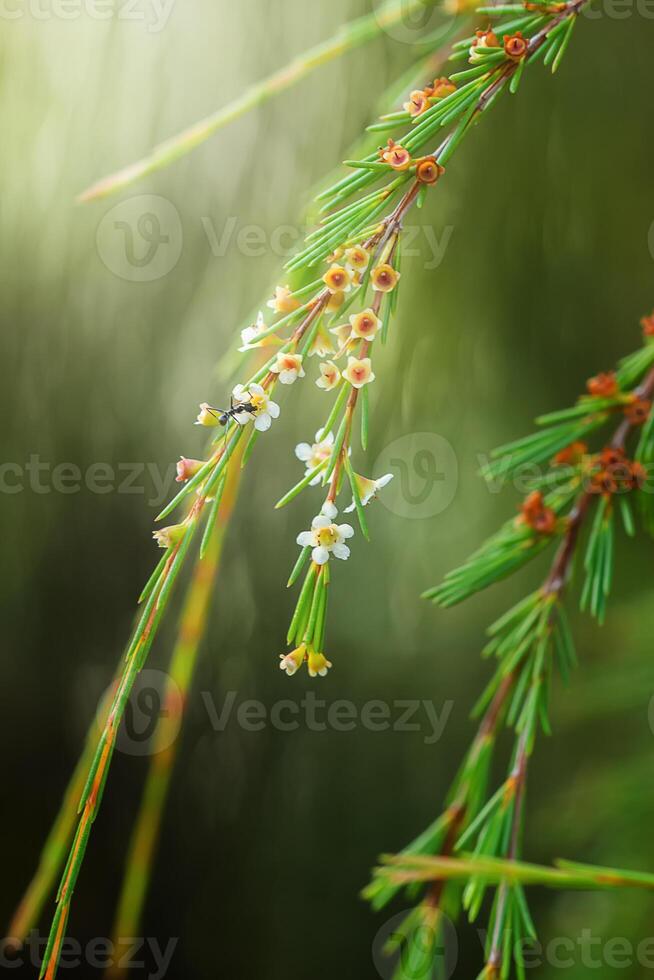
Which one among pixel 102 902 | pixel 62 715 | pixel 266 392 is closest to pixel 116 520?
pixel 62 715

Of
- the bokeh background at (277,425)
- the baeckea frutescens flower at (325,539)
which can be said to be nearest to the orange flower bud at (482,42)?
the baeckea frutescens flower at (325,539)

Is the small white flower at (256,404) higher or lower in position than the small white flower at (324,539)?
higher

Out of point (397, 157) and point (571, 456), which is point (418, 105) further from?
point (571, 456)

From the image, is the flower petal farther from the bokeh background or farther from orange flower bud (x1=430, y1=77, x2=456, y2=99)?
the bokeh background

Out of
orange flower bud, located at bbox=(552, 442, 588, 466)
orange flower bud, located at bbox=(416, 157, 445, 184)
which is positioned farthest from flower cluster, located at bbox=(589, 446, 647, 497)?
orange flower bud, located at bbox=(416, 157, 445, 184)

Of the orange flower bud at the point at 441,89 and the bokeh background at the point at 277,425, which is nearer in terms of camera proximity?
the orange flower bud at the point at 441,89

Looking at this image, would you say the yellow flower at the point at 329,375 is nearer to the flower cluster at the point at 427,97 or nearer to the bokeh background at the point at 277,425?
the flower cluster at the point at 427,97

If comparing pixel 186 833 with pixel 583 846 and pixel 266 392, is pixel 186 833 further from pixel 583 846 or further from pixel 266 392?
pixel 266 392
